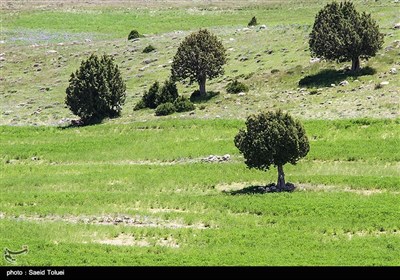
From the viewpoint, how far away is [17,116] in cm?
8150

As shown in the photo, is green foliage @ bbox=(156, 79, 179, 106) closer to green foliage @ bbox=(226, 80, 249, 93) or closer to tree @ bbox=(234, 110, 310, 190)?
green foliage @ bbox=(226, 80, 249, 93)

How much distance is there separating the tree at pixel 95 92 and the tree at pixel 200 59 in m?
7.86

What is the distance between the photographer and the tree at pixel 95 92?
7494 cm

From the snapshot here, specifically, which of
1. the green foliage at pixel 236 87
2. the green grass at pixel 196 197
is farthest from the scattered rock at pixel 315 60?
the green grass at pixel 196 197

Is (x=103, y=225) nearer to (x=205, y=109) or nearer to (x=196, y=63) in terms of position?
(x=205, y=109)

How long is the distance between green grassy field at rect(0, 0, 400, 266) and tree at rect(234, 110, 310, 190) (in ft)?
8.25

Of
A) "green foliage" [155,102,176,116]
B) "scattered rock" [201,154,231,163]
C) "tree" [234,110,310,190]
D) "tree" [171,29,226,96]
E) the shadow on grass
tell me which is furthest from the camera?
"tree" [171,29,226,96]

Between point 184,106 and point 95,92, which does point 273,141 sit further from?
point 95,92

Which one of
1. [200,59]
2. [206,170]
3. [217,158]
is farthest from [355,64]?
[206,170]

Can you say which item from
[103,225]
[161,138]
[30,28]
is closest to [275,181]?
[103,225]

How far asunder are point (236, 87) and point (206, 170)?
25491 millimetres

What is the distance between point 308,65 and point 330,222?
45.7 metres

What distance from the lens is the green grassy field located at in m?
34.5

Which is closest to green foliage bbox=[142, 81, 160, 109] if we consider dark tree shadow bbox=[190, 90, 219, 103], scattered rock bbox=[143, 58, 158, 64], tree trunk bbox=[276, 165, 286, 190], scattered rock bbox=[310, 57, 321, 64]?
dark tree shadow bbox=[190, 90, 219, 103]
